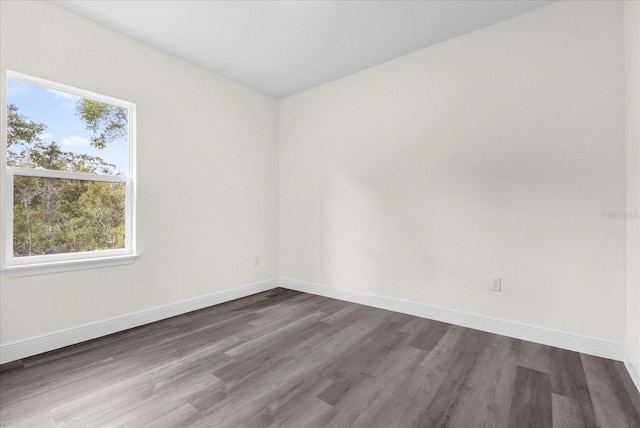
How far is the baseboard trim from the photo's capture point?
7.22 ft

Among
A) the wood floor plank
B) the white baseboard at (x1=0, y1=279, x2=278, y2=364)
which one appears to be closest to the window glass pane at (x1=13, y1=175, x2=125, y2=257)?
the white baseboard at (x1=0, y1=279, x2=278, y2=364)

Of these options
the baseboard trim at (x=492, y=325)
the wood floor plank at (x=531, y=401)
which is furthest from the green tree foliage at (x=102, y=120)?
the wood floor plank at (x=531, y=401)

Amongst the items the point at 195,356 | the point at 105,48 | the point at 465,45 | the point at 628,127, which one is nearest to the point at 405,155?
the point at 465,45

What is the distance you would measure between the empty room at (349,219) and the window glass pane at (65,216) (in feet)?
0.05

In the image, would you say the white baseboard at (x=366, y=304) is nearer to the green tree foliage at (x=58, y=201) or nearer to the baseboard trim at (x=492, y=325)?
the baseboard trim at (x=492, y=325)

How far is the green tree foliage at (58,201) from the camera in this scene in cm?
224

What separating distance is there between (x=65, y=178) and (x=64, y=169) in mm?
83

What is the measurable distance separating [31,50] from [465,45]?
366 centimetres

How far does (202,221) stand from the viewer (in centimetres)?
338

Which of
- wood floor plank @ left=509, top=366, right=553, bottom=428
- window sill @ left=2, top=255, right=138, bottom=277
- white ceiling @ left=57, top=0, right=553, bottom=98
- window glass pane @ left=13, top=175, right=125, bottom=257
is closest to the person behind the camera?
wood floor plank @ left=509, top=366, right=553, bottom=428

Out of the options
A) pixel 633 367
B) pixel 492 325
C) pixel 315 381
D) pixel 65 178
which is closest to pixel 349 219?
pixel 492 325

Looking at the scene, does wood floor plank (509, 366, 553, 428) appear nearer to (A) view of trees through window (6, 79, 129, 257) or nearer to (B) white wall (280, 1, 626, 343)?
(B) white wall (280, 1, 626, 343)

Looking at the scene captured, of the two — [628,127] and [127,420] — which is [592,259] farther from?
[127,420]

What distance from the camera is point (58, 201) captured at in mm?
2418
